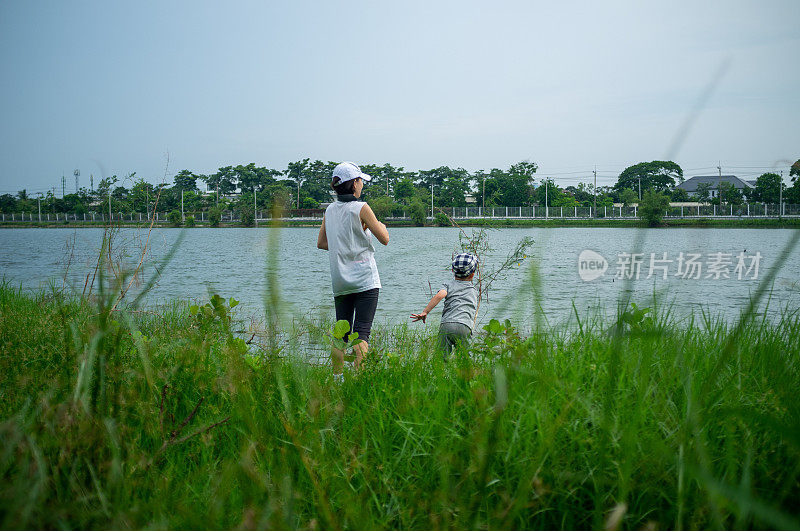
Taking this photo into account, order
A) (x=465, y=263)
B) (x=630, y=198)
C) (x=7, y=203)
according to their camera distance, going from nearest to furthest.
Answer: (x=465, y=263), (x=630, y=198), (x=7, y=203)

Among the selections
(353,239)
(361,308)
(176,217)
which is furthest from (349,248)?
(176,217)

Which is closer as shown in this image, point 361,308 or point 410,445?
point 410,445

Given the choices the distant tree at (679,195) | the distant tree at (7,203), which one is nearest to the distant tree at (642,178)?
the distant tree at (679,195)

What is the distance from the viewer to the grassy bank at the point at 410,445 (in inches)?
43.9

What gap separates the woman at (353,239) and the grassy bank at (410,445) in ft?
5.35

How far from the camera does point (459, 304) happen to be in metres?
4.59

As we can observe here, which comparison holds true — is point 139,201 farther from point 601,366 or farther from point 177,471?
point 601,366

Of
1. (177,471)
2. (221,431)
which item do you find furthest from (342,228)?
(177,471)

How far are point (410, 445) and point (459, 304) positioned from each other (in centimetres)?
282

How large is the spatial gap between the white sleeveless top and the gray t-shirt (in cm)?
84

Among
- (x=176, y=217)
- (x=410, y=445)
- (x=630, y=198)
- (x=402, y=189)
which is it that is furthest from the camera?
(x=402, y=189)

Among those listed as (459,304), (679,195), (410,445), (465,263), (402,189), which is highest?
(402,189)

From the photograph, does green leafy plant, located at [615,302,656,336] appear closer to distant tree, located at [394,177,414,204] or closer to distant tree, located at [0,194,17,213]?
distant tree, located at [394,177,414,204]

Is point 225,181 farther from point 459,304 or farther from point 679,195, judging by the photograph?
point 459,304
